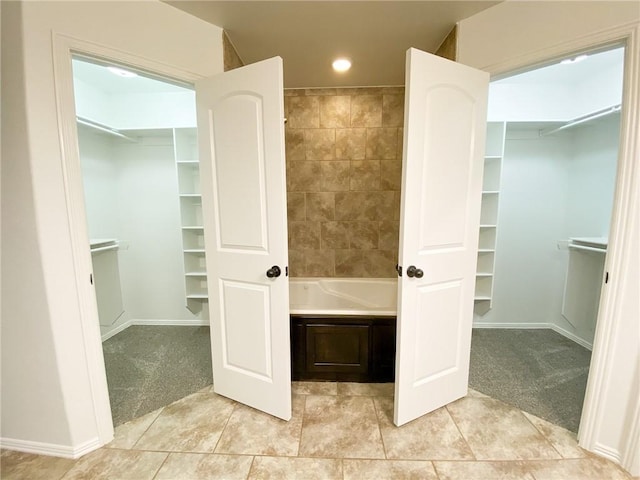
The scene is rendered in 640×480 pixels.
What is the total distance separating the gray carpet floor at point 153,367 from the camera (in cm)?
182

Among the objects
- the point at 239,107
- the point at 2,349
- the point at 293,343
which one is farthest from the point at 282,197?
the point at 2,349

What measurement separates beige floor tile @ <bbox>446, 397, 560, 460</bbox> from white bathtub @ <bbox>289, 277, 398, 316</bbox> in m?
1.15

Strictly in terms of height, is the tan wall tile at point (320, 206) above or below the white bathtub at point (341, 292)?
above

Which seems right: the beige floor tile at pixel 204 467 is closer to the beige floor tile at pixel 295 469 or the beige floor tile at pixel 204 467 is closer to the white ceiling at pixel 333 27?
the beige floor tile at pixel 295 469

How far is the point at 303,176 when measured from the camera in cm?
275

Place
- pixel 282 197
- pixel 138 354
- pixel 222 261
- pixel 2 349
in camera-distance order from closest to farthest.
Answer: pixel 2 349, pixel 282 197, pixel 222 261, pixel 138 354

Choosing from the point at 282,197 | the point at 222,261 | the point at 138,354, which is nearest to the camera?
the point at 282,197

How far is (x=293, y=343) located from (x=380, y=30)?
2284 millimetres

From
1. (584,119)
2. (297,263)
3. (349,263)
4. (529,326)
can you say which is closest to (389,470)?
(349,263)

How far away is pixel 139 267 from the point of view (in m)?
2.89

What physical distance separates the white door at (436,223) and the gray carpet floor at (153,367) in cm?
156

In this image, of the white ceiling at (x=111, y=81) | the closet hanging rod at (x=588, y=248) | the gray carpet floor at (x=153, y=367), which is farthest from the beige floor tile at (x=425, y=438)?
the white ceiling at (x=111, y=81)

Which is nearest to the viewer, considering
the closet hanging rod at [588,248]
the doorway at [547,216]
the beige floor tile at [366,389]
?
the beige floor tile at [366,389]

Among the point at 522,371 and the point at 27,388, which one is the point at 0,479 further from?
the point at 522,371
